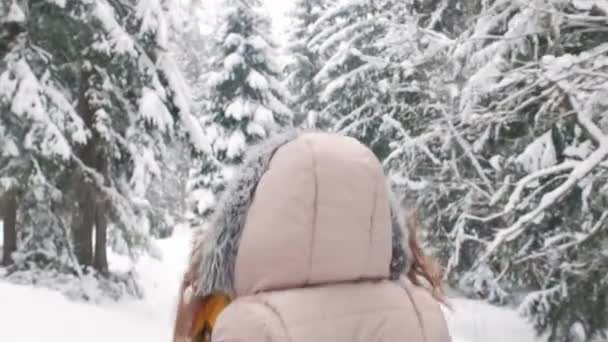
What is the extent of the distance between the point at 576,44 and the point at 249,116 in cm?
1733

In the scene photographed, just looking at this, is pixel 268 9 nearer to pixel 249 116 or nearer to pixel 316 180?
pixel 249 116

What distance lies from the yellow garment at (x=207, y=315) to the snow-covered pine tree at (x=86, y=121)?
391 inches

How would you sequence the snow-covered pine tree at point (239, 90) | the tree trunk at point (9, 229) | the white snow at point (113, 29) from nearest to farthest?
the white snow at point (113, 29) → the tree trunk at point (9, 229) → the snow-covered pine tree at point (239, 90)

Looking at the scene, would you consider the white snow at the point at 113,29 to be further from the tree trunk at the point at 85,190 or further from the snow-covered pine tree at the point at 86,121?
the tree trunk at the point at 85,190

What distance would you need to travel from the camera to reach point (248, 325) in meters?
1.56

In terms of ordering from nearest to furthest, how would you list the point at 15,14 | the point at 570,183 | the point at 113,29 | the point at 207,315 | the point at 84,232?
the point at 207,315, the point at 570,183, the point at 15,14, the point at 113,29, the point at 84,232

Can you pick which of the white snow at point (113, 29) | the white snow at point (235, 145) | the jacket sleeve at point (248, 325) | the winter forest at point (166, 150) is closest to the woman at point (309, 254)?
Answer: the jacket sleeve at point (248, 325)

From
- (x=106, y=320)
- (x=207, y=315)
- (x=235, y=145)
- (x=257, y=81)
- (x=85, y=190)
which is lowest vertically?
(x=106, y=320)

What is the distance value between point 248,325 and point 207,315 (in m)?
0.43

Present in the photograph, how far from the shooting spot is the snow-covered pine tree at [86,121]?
11.4 metres

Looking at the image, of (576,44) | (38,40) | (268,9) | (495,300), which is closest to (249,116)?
(268,9)

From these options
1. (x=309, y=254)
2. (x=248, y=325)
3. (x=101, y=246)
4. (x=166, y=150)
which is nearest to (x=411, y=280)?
(x=309, y=254)

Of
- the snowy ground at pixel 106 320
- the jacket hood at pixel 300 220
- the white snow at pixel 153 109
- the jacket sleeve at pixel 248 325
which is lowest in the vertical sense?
the snowy ground at pixel 106 320

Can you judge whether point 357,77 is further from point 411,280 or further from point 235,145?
point 411,280
